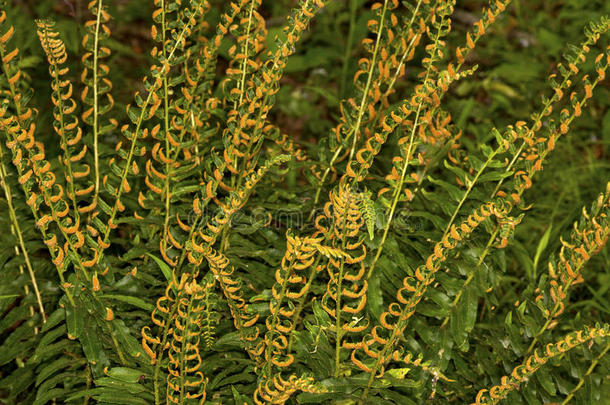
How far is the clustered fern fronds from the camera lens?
1758mm

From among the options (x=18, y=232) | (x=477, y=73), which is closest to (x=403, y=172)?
(x=18, y=232)

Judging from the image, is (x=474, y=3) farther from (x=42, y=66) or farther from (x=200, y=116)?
(x=200, y=116)

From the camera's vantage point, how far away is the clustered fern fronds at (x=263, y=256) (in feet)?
5.77

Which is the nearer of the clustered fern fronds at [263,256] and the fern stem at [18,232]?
the clustered fern fronds at [263,256]

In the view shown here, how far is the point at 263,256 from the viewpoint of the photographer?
2.19m

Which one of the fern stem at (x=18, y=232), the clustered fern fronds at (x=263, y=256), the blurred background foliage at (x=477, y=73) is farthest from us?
the blurred background foliage at (x=477, y=73)

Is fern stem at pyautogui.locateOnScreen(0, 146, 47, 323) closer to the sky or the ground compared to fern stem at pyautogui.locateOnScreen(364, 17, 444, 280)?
closer to the ground

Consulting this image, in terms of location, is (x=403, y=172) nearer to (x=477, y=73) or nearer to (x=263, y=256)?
(x=263, y=256)

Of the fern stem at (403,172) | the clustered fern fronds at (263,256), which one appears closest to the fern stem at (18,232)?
the clustered fern fronds at (263,256)

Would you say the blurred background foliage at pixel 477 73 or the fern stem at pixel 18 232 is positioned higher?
the blurred background foliage at pixel 477 73

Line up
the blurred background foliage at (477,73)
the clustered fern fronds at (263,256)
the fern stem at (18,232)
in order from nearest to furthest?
the clustered fern fronds at (263,256), the fern stem at (18,232), the blurred background foliage at (477,73)

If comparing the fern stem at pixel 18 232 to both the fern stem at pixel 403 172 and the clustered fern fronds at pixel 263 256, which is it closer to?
the clustered fern fronds at pixel 263 256

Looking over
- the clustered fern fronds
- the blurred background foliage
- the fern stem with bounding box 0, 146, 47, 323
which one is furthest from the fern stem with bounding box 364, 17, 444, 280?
the blurred background foliage

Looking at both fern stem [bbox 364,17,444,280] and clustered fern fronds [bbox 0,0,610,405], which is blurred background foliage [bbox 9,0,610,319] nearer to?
clustered fern fronds [bbox 0,0,610,405]
